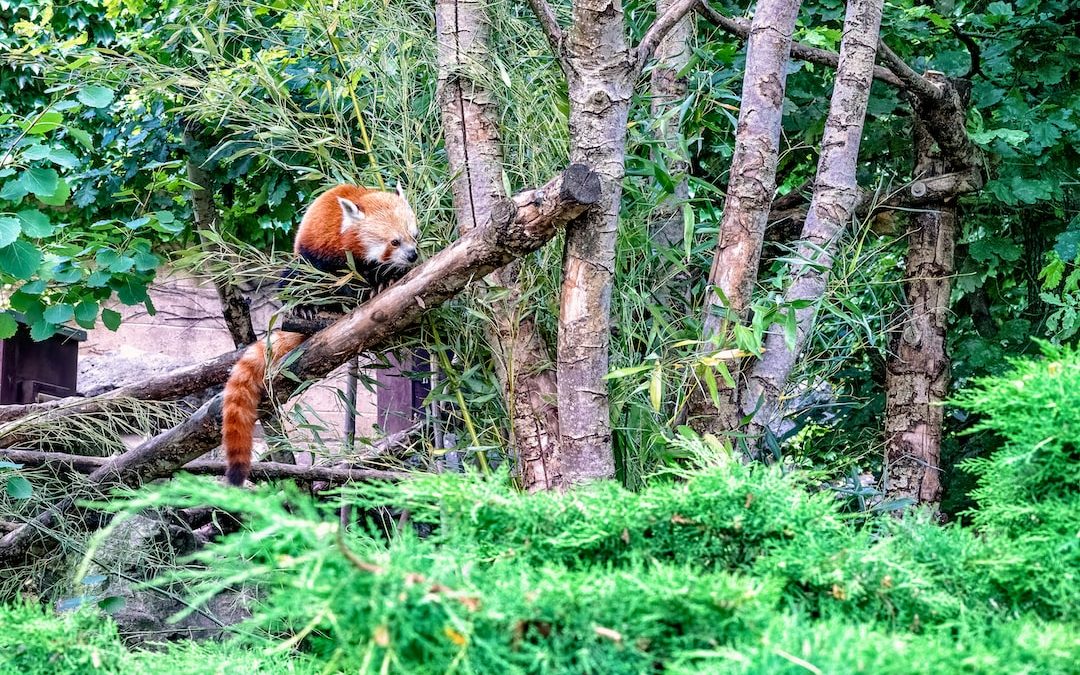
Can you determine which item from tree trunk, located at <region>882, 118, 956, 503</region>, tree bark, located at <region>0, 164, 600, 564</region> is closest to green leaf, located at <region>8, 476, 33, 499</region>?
tree bark, located at <region>0, 164, 600, 564</region>

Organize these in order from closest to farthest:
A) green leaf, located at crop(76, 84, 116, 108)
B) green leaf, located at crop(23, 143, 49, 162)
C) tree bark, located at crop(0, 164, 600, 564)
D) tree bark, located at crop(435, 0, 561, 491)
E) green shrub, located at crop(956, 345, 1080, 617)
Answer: green shrub, located at crop(956, 345, 1080, 617), tree bark, located at crop(0, 164, 600, 564), tree bark, located at crop(435, 0, 561, 491), green leaf, located at crop(23, 143, 49, 162), green leaf, located at crop(76, 84, 116, 108)

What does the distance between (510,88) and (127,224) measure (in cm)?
120

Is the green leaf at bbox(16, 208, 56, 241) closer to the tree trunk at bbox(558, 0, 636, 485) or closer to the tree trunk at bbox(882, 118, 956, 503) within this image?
the tree trunk at bbox(558, 0, 636, 485)

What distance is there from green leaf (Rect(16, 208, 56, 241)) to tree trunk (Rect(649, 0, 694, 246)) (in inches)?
54.8

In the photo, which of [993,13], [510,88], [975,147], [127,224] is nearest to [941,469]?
[975,147]

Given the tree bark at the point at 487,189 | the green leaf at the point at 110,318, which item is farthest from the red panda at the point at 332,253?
the green leaf at the point at 110,318

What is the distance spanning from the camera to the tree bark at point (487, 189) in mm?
1905

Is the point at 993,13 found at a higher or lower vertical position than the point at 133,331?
higher

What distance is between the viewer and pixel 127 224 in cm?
256

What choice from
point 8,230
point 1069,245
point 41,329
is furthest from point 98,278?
point 1069,245

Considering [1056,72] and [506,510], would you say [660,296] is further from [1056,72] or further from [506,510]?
[1056,72]

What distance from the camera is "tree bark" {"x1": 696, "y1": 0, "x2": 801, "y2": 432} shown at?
1.93 m

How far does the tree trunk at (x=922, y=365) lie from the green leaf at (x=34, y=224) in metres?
2.12

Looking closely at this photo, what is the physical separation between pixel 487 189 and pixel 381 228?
702 millimetres
